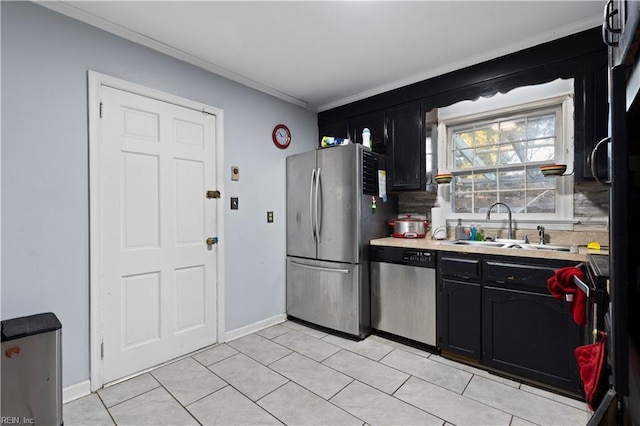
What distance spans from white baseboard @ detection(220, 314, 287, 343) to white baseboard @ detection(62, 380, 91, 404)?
3.38ft

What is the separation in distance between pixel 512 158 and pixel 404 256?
1.40 metres

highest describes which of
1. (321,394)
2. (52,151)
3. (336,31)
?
(336,31)

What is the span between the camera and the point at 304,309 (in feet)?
10.9

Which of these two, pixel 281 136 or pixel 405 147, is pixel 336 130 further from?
pixel 405 147

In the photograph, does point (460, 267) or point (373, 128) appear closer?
point (460, 267)

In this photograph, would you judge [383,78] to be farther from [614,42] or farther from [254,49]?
[614,42]

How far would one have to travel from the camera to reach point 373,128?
338cm

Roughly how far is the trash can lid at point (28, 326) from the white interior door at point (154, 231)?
15.5 inches

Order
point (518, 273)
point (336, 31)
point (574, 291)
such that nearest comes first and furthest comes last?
point (574, 291)
point (518, 273)
point (336, 31)

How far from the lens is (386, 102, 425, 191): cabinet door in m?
3.06

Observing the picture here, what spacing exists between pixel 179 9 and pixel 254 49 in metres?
0.63

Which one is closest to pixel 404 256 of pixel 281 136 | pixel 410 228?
pixel 410 228

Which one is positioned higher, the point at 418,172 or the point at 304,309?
the point at 418,172

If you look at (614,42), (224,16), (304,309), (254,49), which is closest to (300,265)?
(304,309)
